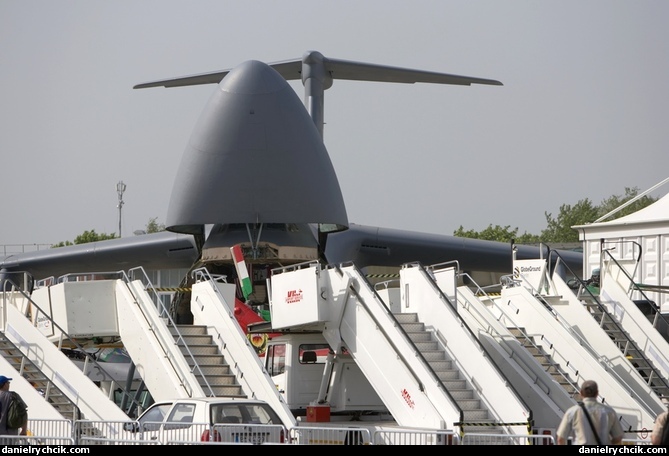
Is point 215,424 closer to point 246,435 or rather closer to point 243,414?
point 246,435

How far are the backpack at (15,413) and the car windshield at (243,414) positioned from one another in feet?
6.82

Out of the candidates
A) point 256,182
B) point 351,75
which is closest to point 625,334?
point 256,182

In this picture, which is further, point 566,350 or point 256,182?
point 256,182

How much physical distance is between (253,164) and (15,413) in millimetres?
14775

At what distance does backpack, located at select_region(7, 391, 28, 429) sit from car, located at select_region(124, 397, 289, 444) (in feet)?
4.19

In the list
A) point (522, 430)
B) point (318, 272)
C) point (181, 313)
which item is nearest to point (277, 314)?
point (318, 272)

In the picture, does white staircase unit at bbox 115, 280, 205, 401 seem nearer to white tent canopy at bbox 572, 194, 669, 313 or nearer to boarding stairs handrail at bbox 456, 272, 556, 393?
boarding stairs handrail at bbox 456, 272, 556, 393

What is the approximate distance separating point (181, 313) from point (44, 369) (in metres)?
9.77

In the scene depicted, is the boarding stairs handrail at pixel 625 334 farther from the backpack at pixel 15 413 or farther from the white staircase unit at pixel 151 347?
the backpack at pixel 15 413

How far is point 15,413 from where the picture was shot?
40.8ft

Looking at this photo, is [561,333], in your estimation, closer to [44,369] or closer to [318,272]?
[318,272]

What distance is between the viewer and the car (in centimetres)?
1238

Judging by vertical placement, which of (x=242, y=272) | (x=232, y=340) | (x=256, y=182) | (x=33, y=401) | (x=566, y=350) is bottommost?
(x=33, y=401)

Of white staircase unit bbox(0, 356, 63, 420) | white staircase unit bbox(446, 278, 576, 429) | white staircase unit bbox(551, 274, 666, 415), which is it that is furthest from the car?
white staircase unit bbox(551, 274, 666, 415)
